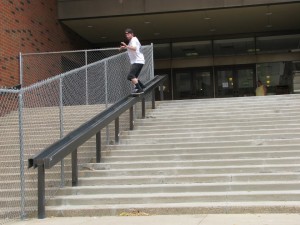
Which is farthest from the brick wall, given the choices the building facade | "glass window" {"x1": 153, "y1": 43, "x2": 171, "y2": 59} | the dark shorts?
the dark shorts

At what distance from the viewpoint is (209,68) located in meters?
24.5

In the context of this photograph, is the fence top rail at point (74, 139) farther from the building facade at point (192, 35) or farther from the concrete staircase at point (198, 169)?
the building facade at point (192, 35)

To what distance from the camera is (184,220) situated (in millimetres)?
6484

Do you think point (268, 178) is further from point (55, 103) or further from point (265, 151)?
point (55, 103)

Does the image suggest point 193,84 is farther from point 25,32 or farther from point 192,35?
point 25,32

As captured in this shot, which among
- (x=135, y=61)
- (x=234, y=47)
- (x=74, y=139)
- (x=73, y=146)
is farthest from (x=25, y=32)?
(x=234, y=47)

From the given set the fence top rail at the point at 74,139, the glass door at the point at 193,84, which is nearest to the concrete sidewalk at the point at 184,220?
the fence top rail at the point at 74,139

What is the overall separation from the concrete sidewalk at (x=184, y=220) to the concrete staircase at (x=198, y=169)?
217mm

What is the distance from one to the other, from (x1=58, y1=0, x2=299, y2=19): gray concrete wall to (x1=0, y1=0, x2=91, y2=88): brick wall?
644mm

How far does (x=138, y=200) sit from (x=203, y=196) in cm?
99

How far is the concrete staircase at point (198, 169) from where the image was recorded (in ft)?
23.6

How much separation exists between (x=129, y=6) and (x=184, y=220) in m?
14.4

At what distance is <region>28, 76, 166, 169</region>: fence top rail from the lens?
22.7 feet

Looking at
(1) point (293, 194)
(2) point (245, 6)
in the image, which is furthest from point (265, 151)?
(2) point (245, 6)
